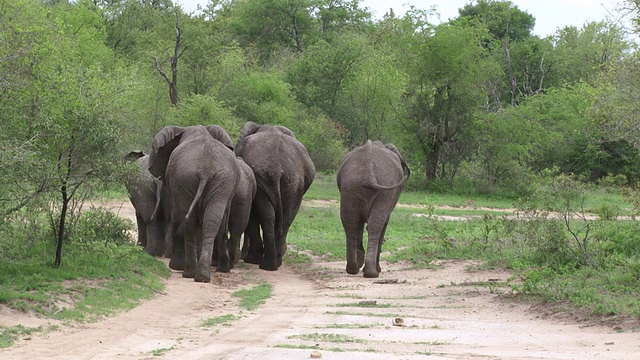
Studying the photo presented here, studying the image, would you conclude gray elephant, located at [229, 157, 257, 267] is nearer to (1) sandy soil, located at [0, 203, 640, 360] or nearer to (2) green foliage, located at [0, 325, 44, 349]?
(1) sandy soil, located at [0, 203, 640, 360]

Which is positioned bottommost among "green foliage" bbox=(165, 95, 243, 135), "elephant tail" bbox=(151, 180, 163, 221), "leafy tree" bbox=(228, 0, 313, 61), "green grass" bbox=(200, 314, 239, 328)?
"green grass" bbox=(200, 314, 239, 328)

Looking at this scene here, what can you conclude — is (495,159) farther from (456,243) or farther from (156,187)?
(156,187)

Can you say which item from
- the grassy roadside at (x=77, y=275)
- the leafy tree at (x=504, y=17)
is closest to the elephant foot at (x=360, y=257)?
the grassy roadside at (x=77, y=275)

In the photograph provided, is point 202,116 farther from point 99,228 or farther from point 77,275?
point 77,275

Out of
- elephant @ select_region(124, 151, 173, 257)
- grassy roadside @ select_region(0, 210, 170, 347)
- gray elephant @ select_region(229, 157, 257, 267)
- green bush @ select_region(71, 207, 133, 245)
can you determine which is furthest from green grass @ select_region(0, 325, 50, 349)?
elephant @ select_region(124, 151, 173, 257)

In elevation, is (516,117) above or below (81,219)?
above

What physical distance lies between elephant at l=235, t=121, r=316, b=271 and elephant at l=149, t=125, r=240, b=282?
→ 1.66m

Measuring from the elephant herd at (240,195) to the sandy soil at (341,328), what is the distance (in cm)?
101

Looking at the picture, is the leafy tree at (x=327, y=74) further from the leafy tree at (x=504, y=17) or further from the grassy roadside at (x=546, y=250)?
the leafy tree at (x=504, y=17)

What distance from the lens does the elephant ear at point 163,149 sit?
699 inches

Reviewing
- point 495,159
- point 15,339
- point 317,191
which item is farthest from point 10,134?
point 495,159

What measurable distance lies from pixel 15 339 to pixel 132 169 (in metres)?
4.75

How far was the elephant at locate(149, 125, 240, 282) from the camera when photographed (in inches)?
607

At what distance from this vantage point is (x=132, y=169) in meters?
13.7
